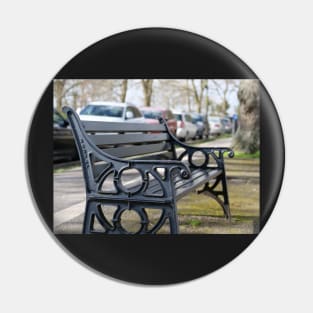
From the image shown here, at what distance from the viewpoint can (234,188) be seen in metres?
4.65

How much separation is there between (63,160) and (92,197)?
54cm

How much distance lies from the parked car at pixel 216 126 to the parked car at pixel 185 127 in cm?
20

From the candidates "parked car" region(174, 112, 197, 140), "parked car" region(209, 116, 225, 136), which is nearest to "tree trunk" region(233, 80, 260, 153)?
"parked car" region(209, 116, 225, 136)

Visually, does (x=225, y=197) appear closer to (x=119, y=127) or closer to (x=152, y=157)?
(x=152, y=157)

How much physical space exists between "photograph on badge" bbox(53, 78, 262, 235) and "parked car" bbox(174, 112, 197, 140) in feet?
0.05

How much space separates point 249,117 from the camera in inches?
175

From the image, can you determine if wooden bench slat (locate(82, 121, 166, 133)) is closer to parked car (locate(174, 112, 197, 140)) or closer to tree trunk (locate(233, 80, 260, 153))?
parked car (locate(174, 112, 197, 140))

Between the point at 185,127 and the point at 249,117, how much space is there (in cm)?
98

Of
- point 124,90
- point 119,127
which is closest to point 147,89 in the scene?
point 124,90

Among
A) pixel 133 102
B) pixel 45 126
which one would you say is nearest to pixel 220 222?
pixel 133 102

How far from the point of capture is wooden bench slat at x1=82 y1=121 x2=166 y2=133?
13.6ft

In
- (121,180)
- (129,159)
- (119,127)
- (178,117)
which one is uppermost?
(178,117)

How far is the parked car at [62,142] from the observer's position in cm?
429

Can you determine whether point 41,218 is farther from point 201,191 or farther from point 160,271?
point 201,191
